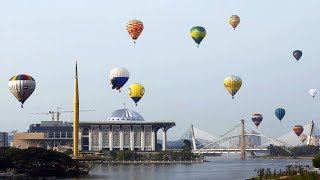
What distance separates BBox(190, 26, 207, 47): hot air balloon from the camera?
122688mm

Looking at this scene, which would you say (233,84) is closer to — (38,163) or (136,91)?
(136,91)

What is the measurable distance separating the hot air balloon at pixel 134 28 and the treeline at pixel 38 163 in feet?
77.2

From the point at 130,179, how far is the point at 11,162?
71.6ft

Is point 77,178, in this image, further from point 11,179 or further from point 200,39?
point 200,39

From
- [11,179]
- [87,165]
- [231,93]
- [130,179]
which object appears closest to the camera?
[11,179]

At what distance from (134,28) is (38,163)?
27693 millimetres

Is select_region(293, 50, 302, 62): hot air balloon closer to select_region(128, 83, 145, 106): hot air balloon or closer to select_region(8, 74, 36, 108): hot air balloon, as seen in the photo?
select_region(128, 83, 145, 106): hot air balloon

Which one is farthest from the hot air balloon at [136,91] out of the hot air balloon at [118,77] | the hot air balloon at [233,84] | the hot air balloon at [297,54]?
the hot air balloon at [297,54]

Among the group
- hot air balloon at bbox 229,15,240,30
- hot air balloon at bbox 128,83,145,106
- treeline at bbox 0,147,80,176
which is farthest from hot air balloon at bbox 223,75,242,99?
treeline at bbox 0,147,80,176

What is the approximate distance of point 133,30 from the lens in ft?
394

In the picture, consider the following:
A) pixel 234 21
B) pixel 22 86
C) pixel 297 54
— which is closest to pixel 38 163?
pixel 22 86

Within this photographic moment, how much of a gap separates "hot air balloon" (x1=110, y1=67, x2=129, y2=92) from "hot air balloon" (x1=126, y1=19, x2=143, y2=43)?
21329mm

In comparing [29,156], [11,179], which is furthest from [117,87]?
[11,179]

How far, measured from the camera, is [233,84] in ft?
458
